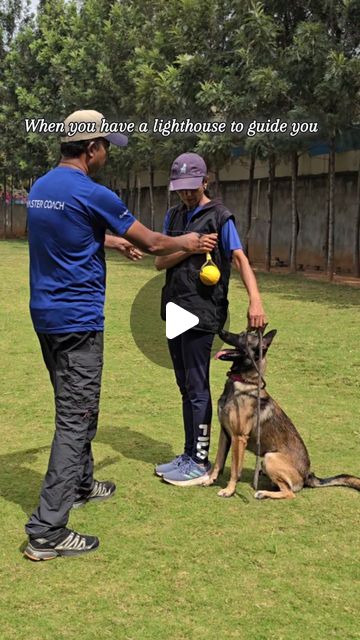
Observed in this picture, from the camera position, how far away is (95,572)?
385 centimetres

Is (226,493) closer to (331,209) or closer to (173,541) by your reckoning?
(173,541)

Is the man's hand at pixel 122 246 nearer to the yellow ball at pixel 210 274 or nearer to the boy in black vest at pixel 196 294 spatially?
the boy in black vest at pixel 196 294

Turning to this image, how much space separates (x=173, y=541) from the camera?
4.23 meters

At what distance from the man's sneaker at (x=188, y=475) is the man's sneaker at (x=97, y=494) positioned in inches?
16.8

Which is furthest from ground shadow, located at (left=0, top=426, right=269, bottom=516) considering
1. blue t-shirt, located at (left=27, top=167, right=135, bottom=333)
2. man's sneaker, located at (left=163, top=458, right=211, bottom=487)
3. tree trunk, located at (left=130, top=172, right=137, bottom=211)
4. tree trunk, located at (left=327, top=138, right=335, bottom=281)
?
tree trunk, located at (left=130, top=172, right=137, bottom=211)

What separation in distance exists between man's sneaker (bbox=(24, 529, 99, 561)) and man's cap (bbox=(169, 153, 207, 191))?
2237 millimetres

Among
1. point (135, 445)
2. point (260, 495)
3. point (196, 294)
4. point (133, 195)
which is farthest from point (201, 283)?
point (133, 195)

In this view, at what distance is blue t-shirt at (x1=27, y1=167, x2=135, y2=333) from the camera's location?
156 inches

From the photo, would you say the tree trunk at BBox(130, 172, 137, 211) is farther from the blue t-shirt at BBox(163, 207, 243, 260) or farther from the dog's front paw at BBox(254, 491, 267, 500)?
the dog's front paw at BBox(254, 491, 267, 500)

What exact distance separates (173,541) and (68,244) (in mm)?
1784

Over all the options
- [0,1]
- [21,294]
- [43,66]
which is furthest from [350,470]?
[0,1]

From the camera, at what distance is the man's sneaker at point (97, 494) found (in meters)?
4.77

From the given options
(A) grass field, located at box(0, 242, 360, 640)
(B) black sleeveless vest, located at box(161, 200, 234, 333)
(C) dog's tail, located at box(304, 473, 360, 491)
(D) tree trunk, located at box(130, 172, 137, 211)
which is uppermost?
(D) tree trunk, located at box(130, 172, 137, 211)

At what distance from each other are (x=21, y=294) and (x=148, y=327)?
1028cm
